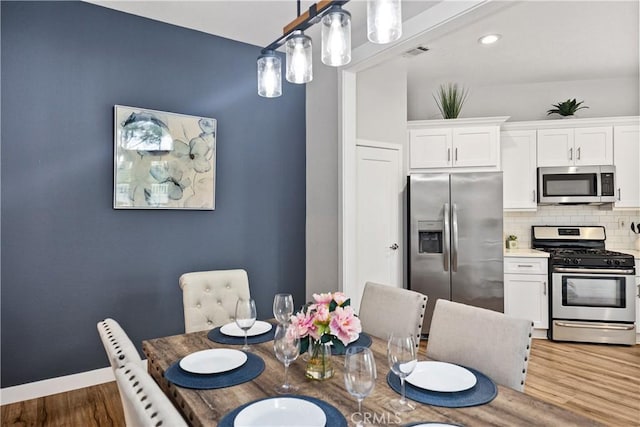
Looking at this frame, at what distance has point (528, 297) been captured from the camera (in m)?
3.99

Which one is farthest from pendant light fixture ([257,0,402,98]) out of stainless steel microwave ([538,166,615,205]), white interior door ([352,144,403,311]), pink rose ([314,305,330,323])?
stainless steel microwave ([538,166,615,205])

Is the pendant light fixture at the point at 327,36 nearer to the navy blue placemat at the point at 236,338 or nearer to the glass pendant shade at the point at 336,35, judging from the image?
the glass pendant shade at the point at 336,35

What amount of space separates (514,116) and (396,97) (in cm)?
169

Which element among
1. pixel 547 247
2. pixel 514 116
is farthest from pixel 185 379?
pixel 514 116

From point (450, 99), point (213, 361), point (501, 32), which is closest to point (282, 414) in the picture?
point (213, 361)

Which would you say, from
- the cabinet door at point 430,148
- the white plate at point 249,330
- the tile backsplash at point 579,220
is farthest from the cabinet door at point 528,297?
the white plate at point 249,330

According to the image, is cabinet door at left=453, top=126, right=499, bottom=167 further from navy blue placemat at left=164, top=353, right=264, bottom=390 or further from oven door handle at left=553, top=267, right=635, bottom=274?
navy blue placemat at left=164, top=353, right=264, bottom=390

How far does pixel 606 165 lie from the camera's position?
4109 mm

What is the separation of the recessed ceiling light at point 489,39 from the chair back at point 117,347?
3534mm

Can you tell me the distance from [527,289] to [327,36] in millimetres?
3615

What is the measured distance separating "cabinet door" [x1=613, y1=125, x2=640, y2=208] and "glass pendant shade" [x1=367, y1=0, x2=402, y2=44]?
4037 mm

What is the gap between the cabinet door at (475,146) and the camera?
4.07m

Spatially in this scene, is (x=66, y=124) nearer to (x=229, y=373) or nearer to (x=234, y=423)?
(x=229, y=373)

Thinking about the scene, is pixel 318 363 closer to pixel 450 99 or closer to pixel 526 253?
pixel 526 253
